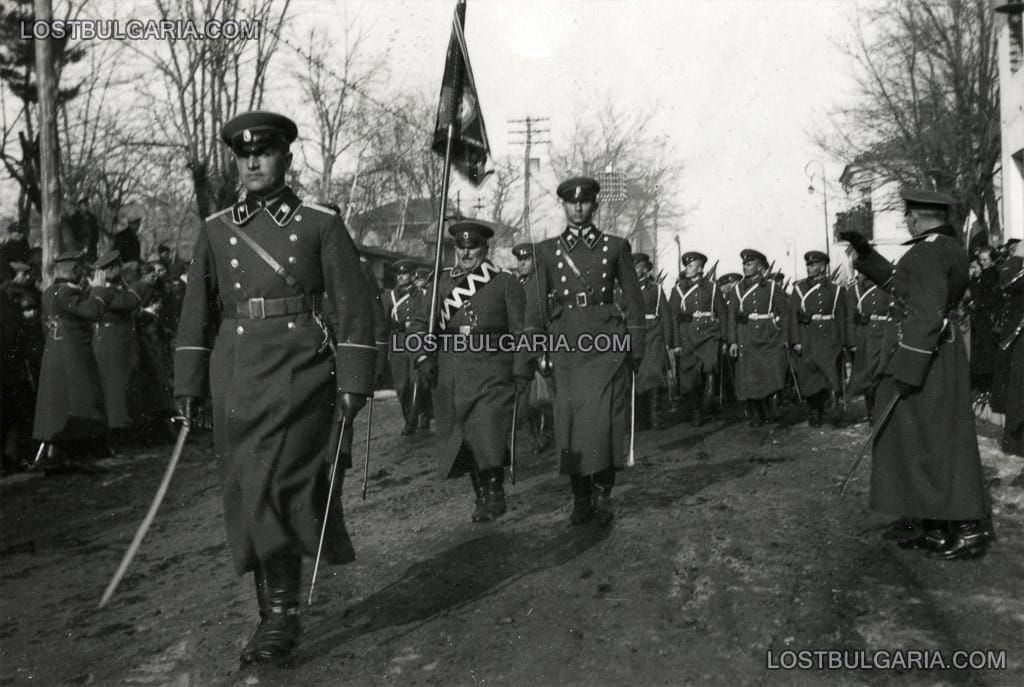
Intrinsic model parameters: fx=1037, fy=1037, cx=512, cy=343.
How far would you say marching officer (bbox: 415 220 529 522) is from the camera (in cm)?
730

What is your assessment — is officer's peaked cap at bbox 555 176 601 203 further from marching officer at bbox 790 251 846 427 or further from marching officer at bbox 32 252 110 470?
marching officer at bbox 790 251 846 427

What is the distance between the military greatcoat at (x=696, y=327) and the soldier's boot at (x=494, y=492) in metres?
6.18

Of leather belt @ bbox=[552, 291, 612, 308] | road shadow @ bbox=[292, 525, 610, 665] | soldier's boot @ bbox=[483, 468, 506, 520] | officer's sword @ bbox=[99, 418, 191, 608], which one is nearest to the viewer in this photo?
officer's sword @ bbox=[99, 418, 191, 608]

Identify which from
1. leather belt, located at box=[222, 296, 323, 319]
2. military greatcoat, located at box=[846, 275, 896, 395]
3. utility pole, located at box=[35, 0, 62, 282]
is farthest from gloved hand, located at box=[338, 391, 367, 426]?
utility pole, located at box=[35, 0, 62, 282]

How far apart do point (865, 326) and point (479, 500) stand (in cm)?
721

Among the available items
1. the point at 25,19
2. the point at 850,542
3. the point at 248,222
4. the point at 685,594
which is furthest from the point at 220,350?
the point at 25,19

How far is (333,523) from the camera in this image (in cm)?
460

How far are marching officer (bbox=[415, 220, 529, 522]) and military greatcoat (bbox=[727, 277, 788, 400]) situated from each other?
5536mm

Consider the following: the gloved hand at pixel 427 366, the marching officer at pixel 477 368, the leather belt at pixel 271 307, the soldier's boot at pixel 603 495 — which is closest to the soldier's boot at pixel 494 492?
the marching officer at pixel 477 368

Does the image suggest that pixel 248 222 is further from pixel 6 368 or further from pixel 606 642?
pixel 6 368

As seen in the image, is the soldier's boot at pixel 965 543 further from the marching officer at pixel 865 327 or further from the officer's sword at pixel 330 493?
the marching officer at pixel 865 327

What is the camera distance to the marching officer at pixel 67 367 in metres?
9.75

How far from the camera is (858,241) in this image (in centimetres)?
576

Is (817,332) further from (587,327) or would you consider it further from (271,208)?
(271,208)
